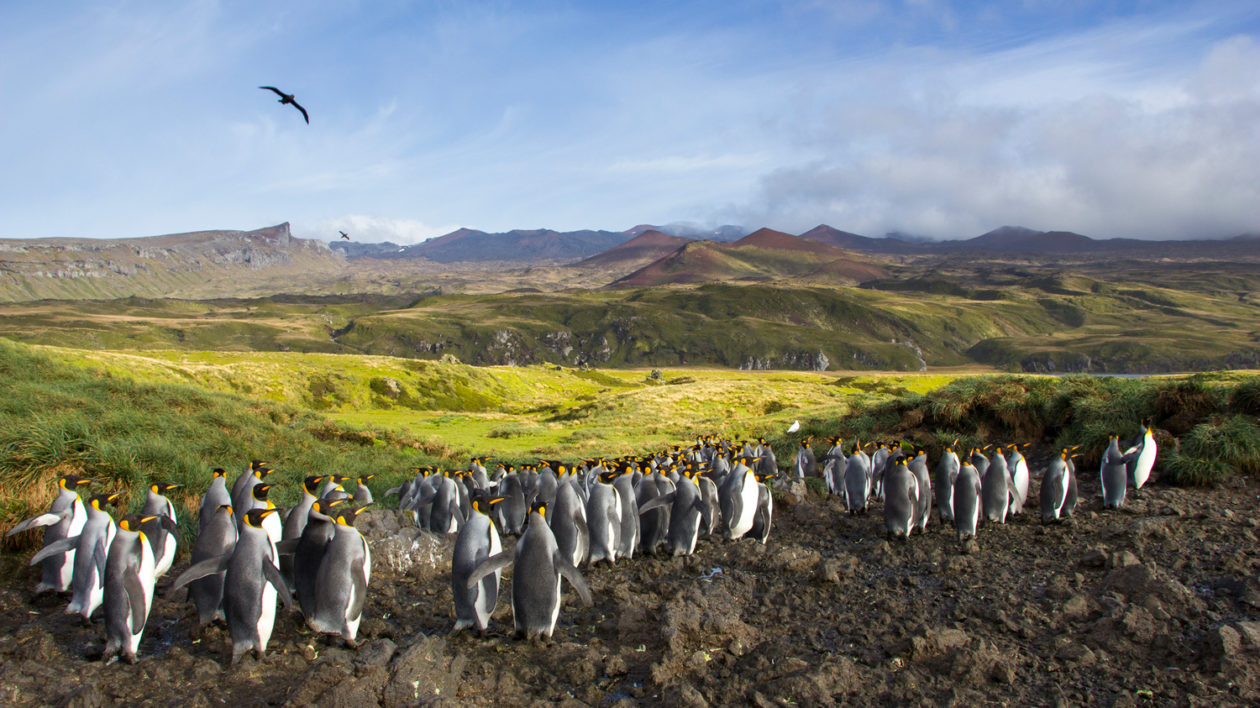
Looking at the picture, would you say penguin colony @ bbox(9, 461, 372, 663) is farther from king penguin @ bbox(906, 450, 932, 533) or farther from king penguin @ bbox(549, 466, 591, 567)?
king penguin @ bbox(906, 450, 932, 533)

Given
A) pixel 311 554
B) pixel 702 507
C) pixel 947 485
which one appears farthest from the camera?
pixel 947 485

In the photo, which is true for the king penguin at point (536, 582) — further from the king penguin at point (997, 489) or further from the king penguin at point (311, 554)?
the king penguin at point (997, 489)

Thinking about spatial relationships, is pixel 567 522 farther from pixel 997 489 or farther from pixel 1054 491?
pixel 1054 491

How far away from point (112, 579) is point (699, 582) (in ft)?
23.5

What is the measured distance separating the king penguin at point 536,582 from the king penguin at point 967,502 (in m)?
7.40

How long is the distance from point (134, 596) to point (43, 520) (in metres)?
2.71

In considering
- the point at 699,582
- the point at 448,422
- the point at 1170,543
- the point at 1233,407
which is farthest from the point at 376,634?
the point at 448,422

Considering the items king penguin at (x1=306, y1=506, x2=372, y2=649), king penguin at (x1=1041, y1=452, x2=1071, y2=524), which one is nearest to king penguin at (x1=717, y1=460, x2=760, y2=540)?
king penguin at (x1=1041, y1=452, x2=1071, y2=524)

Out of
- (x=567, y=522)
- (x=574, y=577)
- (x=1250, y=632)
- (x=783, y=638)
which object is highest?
(x=574, y=577)

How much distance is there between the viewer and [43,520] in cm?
863

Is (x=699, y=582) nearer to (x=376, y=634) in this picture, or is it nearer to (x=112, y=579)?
(x=376, y=634)

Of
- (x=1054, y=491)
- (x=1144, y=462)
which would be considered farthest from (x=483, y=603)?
(x=1144, y=462)

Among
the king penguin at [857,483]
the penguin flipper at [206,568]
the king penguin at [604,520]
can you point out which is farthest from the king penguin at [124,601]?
the king penguin at [857,483]

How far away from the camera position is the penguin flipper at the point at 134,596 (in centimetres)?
716
